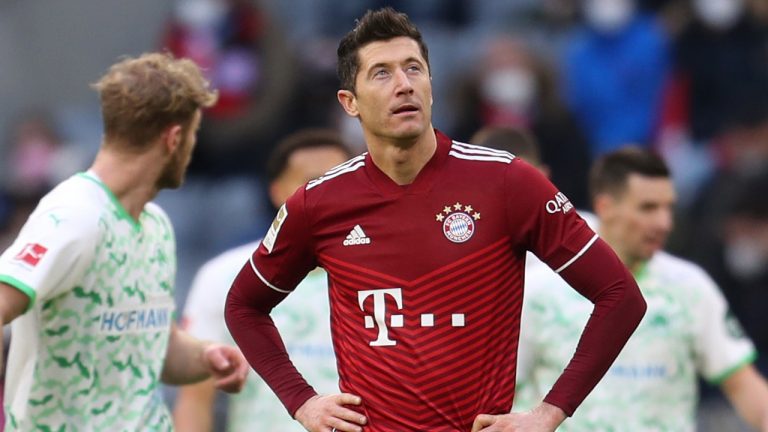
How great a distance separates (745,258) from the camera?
11.8 metres

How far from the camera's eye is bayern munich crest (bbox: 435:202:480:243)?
220 inches

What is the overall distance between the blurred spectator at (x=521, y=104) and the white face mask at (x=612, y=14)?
576 mm

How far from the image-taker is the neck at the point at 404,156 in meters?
5.71

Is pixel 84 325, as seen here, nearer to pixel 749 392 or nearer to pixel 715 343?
pixel 715 343

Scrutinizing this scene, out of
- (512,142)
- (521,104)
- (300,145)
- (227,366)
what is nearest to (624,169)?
(512,142)

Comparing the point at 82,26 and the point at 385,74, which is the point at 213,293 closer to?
the point at 385,74

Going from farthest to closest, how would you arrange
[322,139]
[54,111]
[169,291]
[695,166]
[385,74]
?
[54,111], [695,166], [322,139], [169,291], [385,74]

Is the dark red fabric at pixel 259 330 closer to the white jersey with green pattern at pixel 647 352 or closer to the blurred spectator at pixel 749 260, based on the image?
the white jersey with green pattern at pixel 647 352

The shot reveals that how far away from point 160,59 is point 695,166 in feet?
22.7

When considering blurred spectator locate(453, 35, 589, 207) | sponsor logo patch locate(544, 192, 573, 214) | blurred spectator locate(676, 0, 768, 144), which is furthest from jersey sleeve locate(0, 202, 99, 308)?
blurred spectator locate(676, 0, 768, 144)

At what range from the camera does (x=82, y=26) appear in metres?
15.1

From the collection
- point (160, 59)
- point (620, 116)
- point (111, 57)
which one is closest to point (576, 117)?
point (620, 116)

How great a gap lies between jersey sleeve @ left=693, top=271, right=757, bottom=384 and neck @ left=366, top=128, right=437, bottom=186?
2.49 m

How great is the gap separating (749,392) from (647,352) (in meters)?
0.55
